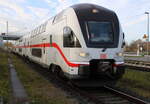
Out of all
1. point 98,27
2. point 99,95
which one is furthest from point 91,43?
point 99,95

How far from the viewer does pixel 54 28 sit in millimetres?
11047

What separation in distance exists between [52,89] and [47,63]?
2.69 meters

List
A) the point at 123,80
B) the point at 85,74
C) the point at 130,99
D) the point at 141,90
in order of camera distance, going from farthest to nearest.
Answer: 1. the point at 123,80
2. the point at 141,90
3. the point at 85,74
4. the point at 130,99

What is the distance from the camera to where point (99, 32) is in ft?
28.3

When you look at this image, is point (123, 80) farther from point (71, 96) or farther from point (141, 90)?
point (71, 96)

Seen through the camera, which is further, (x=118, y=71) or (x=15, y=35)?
(x=15, y=35)

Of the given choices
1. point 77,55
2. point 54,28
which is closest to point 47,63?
point 54,28

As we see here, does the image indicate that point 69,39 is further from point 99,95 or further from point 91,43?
point 99,95

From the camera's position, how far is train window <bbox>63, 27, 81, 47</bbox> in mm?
8500

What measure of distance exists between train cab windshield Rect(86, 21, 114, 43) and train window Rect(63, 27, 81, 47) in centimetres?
52

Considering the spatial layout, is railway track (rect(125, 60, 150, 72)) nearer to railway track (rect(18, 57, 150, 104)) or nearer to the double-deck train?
railway track (rect(18, 57, 150, 104))

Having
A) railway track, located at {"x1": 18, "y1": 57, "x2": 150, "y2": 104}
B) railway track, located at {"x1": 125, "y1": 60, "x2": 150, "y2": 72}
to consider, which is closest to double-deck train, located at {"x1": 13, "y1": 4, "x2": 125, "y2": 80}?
railway track, located at {"x1": 18, "y1": 57, "x2": 150, "y2": 104}

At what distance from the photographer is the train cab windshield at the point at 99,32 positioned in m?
8.51

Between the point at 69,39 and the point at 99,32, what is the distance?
122 centimetres
